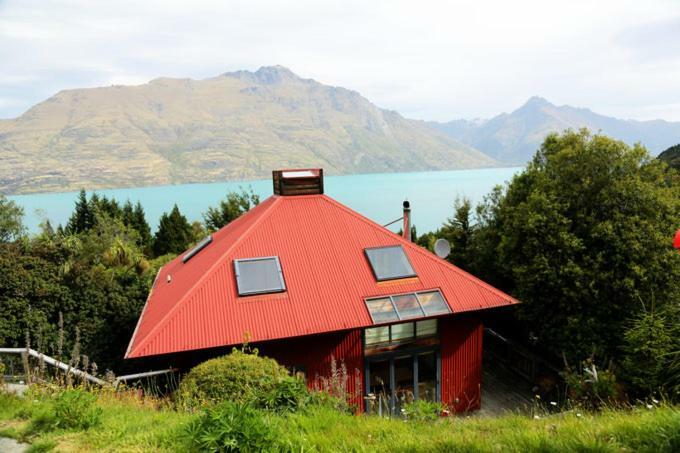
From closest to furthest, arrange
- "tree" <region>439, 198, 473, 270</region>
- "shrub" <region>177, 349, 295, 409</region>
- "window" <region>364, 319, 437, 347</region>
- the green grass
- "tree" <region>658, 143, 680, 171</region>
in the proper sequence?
the green grass < "shrub" <region>177, 349, 295, 409</region> < "window" <region>364, 319, 437, 347</region> < "tree" <region>439, 198, 473, 270</region> < "tree" <region>658, 143, 680, 171</region>

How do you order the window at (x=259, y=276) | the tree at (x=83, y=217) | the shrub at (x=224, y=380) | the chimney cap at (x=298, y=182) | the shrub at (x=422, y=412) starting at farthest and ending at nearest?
1. the tree at (x=83, y=217)
2. the chimney cap at (x=298, y=182)
3. the window at (x=259, y=276)
4. the shrub at (x=224, y=380)
5. the shrub at (x=422, y=412)

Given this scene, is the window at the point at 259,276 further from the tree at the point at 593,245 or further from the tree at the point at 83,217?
the tree at the point at 83,217

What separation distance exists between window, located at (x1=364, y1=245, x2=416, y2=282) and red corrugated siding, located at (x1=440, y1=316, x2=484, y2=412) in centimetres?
189

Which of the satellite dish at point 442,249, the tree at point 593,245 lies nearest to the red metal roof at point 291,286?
the satellite dish at point 442,249

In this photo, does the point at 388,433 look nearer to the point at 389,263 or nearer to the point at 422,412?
the point at 422,412

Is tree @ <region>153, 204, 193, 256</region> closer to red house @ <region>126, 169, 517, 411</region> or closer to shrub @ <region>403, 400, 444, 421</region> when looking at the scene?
red house @ <region>126, 169, 517, 411</region>

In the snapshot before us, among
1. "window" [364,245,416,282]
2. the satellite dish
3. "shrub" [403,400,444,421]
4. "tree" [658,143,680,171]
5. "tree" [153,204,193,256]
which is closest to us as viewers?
"shrub" [403,400,444,421]

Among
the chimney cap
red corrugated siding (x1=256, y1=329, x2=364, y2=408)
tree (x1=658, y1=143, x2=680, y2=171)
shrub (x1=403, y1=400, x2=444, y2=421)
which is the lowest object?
red corrugated siding (x1=256, y1=329, x2=364, y2=408)

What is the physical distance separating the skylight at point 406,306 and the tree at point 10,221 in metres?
32.0

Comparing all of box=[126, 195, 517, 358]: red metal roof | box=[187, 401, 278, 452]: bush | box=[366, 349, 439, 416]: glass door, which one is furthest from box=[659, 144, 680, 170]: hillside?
box=[187, 401, 278, 452]: bush

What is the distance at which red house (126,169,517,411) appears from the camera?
10.3 m

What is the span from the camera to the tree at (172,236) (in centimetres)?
3114

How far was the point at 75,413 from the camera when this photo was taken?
496 centimetres

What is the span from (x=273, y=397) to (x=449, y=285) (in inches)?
329
